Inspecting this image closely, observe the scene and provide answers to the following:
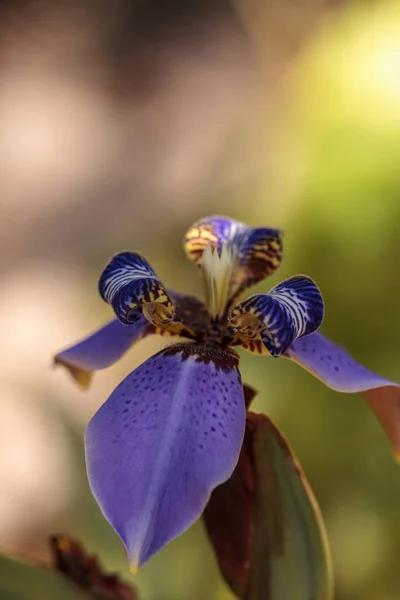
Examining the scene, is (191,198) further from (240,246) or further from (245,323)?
(245,323)

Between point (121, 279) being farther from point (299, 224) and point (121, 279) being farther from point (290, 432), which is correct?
point (299, 224)

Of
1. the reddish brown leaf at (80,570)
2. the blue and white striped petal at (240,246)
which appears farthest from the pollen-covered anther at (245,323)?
the reddish brown leaf at (80,570)

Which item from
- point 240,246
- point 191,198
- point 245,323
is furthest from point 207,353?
point 191,198

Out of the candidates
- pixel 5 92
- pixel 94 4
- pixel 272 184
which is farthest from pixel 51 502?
pixel 94 4

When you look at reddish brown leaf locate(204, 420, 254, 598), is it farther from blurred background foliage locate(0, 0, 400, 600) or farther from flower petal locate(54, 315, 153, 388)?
blurred background foliage locate(0, 0, 400, 600)

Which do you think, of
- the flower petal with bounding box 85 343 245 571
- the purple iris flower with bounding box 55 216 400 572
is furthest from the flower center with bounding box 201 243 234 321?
the flower petal with bounding box 85 343 245 571

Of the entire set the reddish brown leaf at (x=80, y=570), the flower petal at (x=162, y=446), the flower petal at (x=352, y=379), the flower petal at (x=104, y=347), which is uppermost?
the flower petal at (x=104, y=347)

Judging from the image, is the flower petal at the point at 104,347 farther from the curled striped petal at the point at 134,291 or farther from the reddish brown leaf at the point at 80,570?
the reddish brown leaf at the point at 80,570

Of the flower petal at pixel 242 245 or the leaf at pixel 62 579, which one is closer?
the leaf at pixel 62 579
